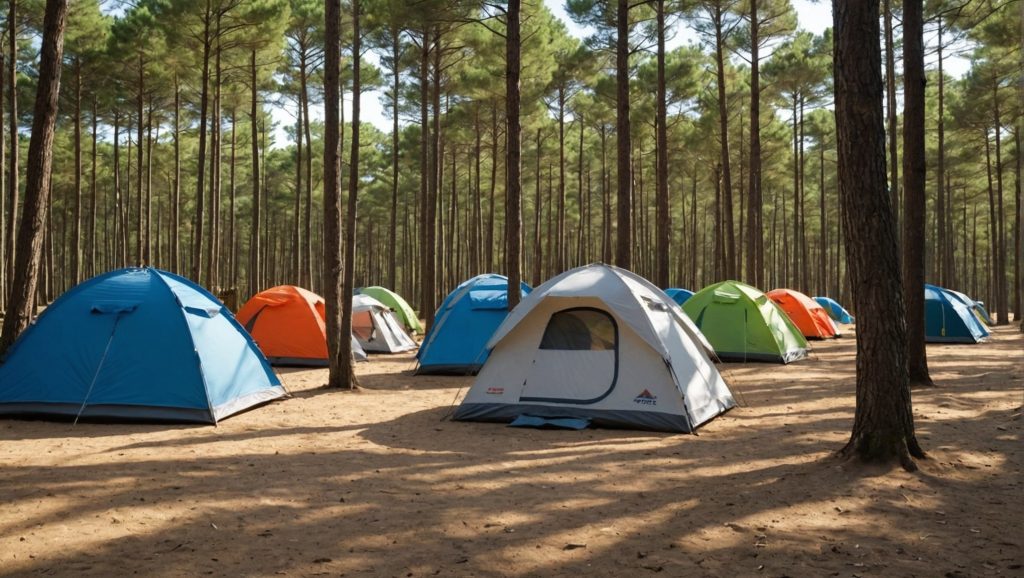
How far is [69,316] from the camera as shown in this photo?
7887 millimetres

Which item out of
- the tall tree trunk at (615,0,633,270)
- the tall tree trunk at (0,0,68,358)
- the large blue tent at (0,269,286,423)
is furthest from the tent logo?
the tall tree trunk at (0,0,68,358)

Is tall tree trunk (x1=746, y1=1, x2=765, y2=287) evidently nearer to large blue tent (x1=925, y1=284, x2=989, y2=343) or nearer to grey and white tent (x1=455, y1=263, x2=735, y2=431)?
large blue tent (x1=925, y1=284, x2=989, y2=343)

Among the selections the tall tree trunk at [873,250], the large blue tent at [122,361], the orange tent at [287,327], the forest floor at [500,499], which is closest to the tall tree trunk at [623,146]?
the forest floor at [500,499]

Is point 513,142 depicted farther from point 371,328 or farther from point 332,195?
point 371,328

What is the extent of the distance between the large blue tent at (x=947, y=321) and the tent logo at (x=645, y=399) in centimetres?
1345

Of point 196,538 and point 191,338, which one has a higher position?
point 191,338

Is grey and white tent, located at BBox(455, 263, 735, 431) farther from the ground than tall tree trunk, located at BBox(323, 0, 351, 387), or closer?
closer

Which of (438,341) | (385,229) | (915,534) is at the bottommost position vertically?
(915,534)

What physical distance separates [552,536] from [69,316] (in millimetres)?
6443

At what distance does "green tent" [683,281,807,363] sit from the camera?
1385 centimetres

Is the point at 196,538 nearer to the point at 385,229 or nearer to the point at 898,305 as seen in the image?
the point at 898,305

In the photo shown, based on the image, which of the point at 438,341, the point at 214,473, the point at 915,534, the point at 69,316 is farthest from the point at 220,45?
the point at 915,534

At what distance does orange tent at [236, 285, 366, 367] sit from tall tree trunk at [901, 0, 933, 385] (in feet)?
31.4

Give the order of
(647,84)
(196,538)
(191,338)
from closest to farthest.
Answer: (196,538), (191,338), (647,84)
